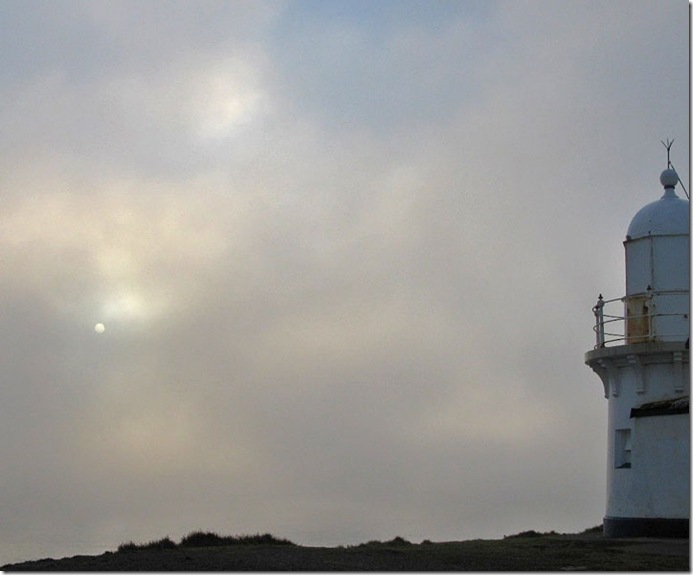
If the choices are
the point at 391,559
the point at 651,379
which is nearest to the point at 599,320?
the point at 651,379

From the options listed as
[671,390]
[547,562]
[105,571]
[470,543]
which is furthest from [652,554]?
[105,571]

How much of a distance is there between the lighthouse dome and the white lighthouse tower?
24 millimetres

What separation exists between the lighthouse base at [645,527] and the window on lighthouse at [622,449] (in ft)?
4.17

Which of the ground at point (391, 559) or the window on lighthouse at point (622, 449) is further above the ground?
the window on lighthouse at point (622, 449)

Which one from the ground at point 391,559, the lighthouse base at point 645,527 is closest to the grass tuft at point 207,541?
the ground at point 391,559

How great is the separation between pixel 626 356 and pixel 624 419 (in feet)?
5.04

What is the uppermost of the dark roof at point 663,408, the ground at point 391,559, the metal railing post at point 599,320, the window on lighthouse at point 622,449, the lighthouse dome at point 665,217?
the lighthouse dome at point 665,217

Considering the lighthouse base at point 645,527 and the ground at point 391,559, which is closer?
the ground at point 391,559

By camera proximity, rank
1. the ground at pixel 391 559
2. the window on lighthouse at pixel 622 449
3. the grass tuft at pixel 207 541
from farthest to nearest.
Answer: the window on lighthouse at pixel 622 449 < the grass tuft at pixel 207 541 < the ground at pixel 391 559

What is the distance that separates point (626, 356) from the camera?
24.1 meters

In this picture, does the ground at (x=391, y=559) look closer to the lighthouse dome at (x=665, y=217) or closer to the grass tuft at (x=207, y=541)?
the grass tuft at (x=207, y=541)

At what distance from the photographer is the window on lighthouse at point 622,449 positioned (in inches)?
963

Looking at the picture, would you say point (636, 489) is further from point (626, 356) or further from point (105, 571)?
point (105, 571)

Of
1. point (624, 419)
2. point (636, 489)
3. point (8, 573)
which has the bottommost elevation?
point (8, 573)
